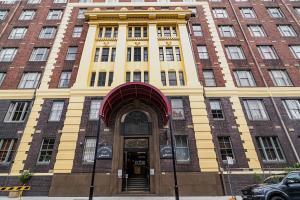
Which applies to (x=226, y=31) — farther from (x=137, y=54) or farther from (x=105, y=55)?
(x=105, y=55)

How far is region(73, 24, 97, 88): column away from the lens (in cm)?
1963

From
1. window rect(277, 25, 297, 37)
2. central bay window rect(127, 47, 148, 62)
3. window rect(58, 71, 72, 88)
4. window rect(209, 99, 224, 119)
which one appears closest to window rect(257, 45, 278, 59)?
window rect(277, 25, 297, 37)

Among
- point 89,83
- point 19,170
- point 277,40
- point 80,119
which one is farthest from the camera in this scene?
point 277,40

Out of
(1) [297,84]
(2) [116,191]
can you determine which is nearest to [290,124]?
(1) [297,84]

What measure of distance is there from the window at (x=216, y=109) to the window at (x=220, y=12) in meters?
14.4

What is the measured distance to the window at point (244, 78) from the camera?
68.1ft

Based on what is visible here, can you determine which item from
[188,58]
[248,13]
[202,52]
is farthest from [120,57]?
[248,13]

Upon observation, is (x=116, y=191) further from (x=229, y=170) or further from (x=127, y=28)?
(x=127, y=28)

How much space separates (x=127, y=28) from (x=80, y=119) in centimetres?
1364

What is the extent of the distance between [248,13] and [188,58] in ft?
45.5

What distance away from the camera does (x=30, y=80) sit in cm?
2073

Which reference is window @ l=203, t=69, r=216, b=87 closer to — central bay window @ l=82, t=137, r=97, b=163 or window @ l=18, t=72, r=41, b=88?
central bay window @ l=82, t=137, r=97, b=163

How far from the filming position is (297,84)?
20328 mm

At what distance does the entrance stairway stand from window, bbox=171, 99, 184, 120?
6710 mm
